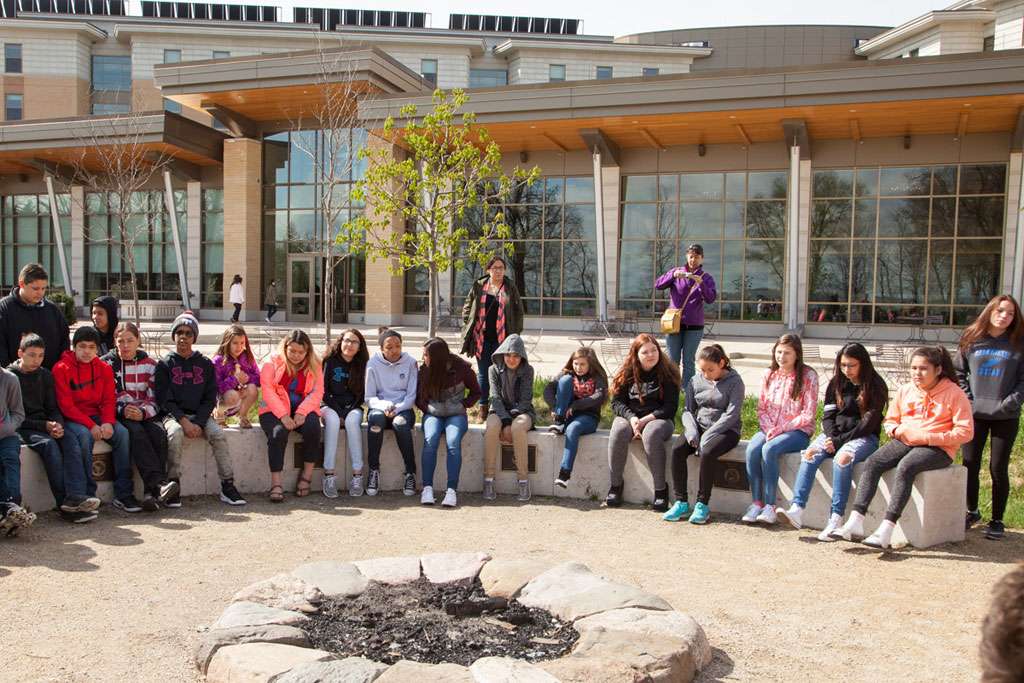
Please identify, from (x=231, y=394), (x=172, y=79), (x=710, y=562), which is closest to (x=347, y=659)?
(x=710, y=562)

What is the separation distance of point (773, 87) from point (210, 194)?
2029cm

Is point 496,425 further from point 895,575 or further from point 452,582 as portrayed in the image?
point 895,575

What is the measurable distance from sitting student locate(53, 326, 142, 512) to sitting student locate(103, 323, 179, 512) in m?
0.10

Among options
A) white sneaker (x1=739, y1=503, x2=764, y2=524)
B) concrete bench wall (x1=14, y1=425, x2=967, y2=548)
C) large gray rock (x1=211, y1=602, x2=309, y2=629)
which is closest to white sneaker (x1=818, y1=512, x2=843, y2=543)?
concrete bench wall (x1=14, y1=425, x2=967, y2=548)

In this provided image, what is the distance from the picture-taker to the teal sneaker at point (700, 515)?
6.86m

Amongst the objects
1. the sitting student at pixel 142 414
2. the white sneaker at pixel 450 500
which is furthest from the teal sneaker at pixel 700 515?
the sitting student at pixel 142 414

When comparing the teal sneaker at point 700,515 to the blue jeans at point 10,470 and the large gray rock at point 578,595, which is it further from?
the blue jeans at point 10,470

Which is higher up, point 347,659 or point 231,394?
point 231,394

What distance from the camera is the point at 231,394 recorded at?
7.96m

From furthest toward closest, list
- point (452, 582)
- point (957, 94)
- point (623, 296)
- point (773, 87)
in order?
point (623, 296) < point (773, 87) < point (957, 94) < point (452, 582)

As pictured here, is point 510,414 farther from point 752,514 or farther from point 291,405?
point 752,514

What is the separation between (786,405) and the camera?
22.8 feet

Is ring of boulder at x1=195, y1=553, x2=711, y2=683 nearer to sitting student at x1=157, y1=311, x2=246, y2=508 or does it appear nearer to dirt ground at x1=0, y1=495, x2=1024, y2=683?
dirt ground at x1=0, y1=495, x2=1024, y2=683

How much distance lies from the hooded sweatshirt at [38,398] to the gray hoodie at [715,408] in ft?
16.8
